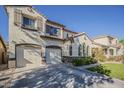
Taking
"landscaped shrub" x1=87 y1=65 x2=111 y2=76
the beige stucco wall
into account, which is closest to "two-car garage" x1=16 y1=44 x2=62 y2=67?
the beige stucco wall

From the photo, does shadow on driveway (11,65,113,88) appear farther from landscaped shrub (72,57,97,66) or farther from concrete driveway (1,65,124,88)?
landscaped shrub (72,57,97,66)

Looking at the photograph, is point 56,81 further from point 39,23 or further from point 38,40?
point 39,23

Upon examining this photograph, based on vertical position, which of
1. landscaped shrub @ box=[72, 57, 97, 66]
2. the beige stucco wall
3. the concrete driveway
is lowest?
the concrete driveway

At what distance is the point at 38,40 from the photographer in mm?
8367

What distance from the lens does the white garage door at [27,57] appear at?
7238 millimetres

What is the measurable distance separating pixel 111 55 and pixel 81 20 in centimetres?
A: 403

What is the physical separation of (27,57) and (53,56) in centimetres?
143

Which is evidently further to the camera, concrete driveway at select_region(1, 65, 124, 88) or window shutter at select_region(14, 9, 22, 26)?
window shutter at select_region(14, 9, 22, 26)

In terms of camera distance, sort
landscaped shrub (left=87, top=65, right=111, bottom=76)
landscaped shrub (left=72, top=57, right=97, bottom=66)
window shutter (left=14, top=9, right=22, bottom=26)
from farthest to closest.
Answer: landscaped shrub (left=72, top=57, right=97, bottom=66) < landscaped shrub (left=87, top=65, right=111, bottom=76) < window shutter (left=14, top=9, right=22, bottom=26)

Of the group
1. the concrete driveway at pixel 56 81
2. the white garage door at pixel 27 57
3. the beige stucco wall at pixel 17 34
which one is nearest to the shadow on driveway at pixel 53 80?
the concrete driveway at pixel 56 81

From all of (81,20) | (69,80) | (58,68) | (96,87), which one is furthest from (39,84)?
(81,20)

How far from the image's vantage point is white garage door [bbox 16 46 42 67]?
724 cm
